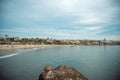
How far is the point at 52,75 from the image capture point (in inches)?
291

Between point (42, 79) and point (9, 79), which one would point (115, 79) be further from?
point (9, 79)

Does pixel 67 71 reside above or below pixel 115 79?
above

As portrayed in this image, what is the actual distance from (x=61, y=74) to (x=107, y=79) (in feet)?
20.4

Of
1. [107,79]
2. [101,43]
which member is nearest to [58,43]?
[101,43]

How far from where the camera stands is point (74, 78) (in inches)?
301

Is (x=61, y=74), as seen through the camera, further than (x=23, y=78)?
No

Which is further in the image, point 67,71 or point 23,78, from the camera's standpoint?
point 23,78

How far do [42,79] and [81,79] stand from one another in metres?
2.10

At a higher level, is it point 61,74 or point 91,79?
point 61,74

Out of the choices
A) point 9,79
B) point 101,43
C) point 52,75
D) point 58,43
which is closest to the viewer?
point 52,75

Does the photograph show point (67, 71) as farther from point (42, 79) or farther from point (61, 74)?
point (42, 79)

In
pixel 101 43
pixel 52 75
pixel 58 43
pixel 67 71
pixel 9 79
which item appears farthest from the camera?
pixel 101 43

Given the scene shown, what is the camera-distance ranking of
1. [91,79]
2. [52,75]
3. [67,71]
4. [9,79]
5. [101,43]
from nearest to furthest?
[52,75] → [67,71] → [9,79] → [91,79] → [101,43]

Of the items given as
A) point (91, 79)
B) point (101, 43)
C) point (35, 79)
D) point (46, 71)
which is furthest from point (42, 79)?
point (101, 43)
